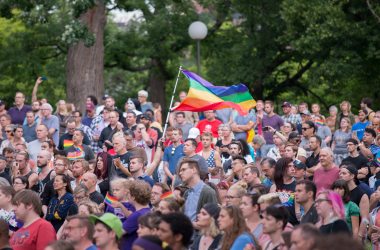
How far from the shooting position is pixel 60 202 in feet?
43.0

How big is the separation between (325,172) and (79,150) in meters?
4.96

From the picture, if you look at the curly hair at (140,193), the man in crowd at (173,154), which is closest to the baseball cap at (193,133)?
the man in crowd at (173,154)

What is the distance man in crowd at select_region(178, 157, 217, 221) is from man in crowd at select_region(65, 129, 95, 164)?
5.08 meters

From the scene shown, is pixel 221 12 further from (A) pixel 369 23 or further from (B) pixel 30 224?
(B) pixel 30 224

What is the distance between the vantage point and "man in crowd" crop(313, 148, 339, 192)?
13977 mm

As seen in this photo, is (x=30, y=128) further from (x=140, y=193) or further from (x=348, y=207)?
(x=140, y=193)

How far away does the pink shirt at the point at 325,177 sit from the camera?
549 inches

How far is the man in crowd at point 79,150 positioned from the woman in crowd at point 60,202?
3833 millimetres

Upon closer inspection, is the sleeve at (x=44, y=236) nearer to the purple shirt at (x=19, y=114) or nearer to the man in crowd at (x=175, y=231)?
the man in crowd at (x=175, y=231)

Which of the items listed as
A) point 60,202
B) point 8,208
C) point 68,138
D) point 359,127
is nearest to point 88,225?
point 8,208

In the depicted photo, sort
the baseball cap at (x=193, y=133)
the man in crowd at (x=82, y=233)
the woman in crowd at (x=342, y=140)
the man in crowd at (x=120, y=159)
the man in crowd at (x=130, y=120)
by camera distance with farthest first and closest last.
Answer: the woman in crowd at (x=342, y=140)
the man in crowd at (x=130, y=120)
the baseball cap at (x=193, y=133)
the man in crowd at (x=120, y=159)
the man in crowd at (x=82, y=233)

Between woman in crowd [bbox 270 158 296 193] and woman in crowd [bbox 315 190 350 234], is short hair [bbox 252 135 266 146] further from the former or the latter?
woman in crowd [bbox 315 190 350 234]

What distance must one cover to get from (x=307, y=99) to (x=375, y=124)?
55.3ft

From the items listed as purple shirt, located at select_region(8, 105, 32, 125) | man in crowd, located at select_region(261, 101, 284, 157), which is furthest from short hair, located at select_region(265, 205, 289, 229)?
purple shirt, located at select_region(8, 105, 32, 125)
